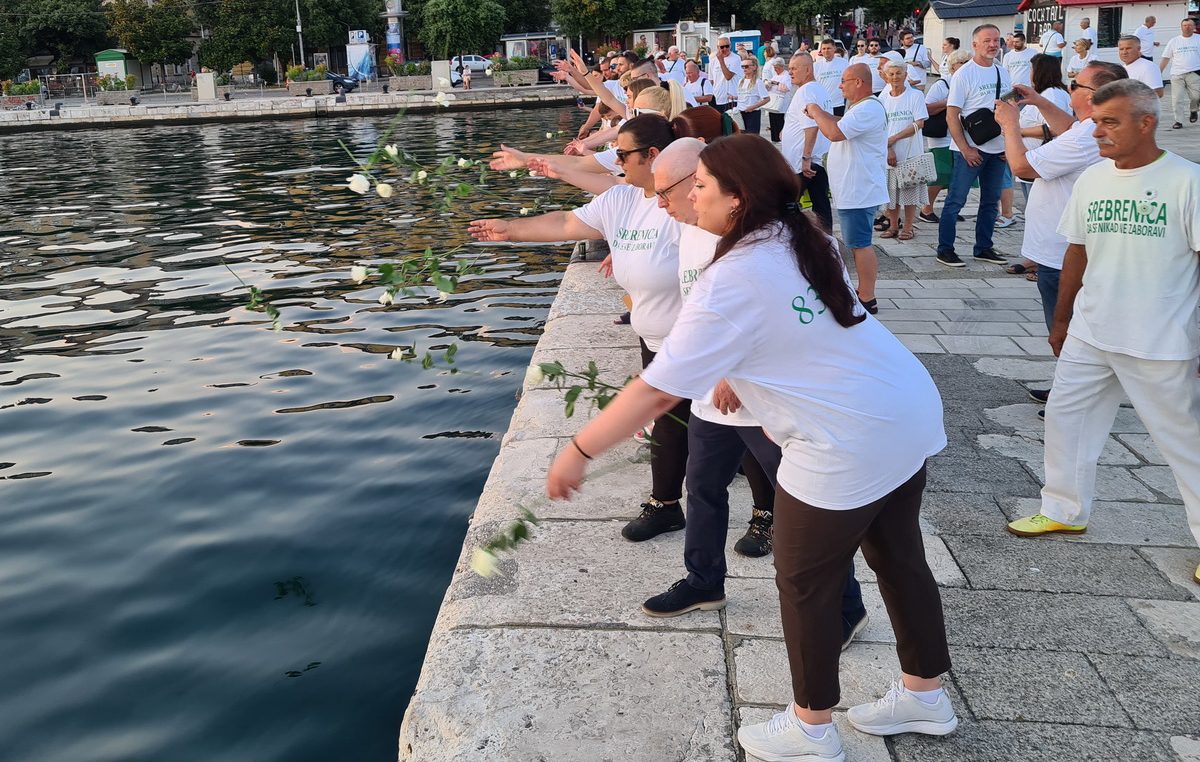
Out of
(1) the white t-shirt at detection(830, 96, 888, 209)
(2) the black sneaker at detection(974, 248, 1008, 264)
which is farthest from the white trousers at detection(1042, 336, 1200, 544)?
(2) the black sneaker at detection(974, 248, 1008, 264)

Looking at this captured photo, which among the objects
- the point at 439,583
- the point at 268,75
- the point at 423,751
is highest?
the point at 268,75

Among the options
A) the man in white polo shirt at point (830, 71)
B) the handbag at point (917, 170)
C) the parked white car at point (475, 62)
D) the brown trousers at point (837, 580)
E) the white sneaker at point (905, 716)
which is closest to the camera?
the brown trousers at point (837, 580)

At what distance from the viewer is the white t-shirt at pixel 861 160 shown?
7.87 metres

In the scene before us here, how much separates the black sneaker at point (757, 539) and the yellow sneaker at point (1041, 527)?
103 centimetres

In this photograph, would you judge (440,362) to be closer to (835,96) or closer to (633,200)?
(633,200)

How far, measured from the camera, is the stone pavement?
300cm

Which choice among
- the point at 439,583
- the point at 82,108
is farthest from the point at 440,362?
the point at 82,108

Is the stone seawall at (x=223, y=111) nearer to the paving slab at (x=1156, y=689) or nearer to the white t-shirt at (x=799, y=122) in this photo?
the white t-shirt at (x=799, y=122)

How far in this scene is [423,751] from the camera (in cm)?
305

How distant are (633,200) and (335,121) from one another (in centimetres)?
3624

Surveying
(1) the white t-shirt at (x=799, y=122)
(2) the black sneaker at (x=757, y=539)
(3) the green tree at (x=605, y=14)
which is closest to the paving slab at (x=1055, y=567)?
(2) the black sneaker at (x=757, y=539)

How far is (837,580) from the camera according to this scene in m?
2.70

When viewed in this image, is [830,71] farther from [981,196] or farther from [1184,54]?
[981,196]

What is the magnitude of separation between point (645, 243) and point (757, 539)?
4.10ft
